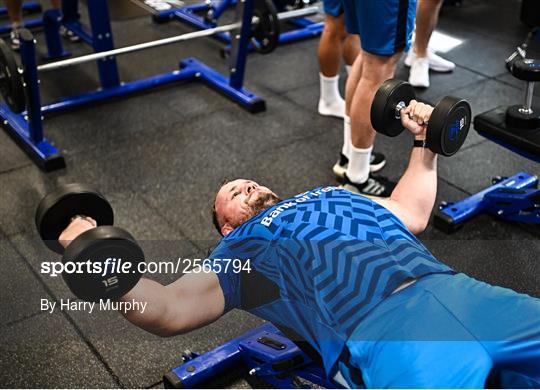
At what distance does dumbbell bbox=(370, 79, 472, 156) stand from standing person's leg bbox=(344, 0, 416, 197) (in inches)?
21.6

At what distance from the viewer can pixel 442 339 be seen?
1.46 meters

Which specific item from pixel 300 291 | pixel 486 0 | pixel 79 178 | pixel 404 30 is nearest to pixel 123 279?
pixel 300 291

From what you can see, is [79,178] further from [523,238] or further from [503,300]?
[503,300]

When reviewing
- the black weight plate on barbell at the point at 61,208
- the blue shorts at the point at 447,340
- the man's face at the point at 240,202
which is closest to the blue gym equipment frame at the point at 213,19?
the man's face at the point at 240,202

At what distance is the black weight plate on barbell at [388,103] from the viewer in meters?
2.01

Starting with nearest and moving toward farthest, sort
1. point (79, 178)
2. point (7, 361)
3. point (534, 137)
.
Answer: point (7, 361), point (534, 137), point (79, 178)

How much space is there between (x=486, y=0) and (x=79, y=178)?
125 inches

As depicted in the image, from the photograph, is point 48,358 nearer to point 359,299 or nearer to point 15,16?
point 359,299

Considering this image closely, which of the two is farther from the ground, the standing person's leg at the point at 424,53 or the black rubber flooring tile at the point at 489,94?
the standing person's leg at the point at 424,53

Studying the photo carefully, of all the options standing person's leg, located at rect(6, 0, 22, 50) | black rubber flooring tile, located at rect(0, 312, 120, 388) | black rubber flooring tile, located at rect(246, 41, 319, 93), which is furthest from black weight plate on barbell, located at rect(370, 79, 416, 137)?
standing person's leg, located at rect(6, 0, 22, 50)

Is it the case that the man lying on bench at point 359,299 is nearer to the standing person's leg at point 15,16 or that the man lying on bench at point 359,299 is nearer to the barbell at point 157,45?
the barbell at point 157,45

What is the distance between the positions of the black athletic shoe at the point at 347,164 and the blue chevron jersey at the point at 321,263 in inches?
46.3

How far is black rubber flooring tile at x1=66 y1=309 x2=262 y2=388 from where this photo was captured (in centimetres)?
208

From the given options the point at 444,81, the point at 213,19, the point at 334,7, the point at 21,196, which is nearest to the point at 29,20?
the point at 213,19
